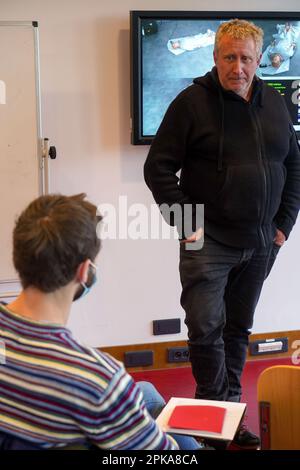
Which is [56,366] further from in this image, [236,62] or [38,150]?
[38,150]

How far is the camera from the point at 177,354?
11.1 ft

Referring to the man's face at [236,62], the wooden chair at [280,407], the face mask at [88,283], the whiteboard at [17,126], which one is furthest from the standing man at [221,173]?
the face mask at [88,283]

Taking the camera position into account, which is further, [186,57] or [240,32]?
[186,57]

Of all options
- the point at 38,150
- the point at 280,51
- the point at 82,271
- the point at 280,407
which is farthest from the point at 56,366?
the point at 280,51

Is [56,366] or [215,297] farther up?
[56,366]

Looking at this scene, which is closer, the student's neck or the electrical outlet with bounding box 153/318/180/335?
the student's neck

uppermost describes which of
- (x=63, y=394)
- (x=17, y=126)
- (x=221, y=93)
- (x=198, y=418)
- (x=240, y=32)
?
(x=240, y=32)

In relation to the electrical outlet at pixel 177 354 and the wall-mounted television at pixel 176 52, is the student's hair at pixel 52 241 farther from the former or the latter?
the electrical outlet at pixel 177 354

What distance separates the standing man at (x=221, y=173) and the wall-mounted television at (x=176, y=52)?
75cm

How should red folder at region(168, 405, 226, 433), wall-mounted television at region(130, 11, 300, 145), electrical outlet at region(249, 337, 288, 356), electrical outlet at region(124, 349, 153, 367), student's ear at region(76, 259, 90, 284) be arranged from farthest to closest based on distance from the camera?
electrical outlet at region(249, 337, 288, 356) → electrical outlet at region(124, 349, 153, 367) → wall-mounted television at region(130, 11, 300, 145) → red folder at region(168, 405, 226, 433) → student's ear at region(76, 259, 90, 284)

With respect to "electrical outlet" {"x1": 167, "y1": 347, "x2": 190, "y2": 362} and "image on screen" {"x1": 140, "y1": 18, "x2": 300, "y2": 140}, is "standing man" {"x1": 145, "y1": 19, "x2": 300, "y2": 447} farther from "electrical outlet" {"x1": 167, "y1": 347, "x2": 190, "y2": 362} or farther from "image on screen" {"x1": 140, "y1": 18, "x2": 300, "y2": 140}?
"electrical outlet" {"x1": 167, "y1": 347, "x2": 190, "y2": 362}

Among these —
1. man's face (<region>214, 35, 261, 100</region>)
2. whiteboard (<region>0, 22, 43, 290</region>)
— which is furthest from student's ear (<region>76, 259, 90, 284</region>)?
whiteboard (<region>0, 22, 43, 290</region>)

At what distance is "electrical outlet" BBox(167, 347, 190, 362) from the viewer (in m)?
3.38

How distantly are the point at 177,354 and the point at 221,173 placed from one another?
1.44 meters
